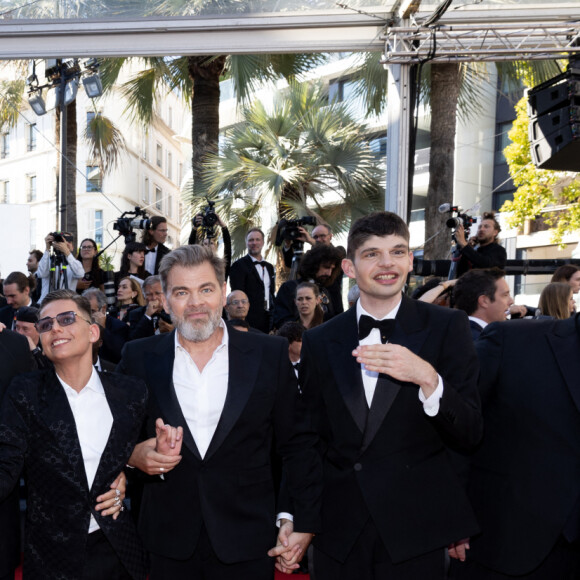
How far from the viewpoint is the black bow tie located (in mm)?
2666

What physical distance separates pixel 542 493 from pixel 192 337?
148cm

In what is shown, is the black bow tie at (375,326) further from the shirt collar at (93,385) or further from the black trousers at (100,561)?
the black trousers at (100,561)

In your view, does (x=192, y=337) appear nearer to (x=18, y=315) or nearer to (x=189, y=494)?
(x=189, y=494)

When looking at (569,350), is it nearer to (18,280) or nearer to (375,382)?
(375,382)

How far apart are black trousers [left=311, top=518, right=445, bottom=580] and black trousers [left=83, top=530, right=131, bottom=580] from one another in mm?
841

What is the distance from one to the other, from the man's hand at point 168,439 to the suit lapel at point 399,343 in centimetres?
67

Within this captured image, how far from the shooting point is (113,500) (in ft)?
9.02

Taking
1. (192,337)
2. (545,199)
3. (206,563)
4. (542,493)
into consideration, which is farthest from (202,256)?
(545,199)

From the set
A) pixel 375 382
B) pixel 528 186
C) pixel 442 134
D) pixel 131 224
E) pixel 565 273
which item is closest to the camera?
pixel 375 382

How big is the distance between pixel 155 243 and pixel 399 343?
612 cm

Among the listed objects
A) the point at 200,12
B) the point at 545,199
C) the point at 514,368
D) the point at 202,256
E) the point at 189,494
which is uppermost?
the point at 200,12

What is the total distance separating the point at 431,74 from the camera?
10672 millimetres

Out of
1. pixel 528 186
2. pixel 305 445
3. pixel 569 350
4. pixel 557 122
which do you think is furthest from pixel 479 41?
pixel 528 186

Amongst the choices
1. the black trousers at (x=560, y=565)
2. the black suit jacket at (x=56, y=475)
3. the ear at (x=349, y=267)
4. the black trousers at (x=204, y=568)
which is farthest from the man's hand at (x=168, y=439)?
the black trousers at (x=560, y=565)
